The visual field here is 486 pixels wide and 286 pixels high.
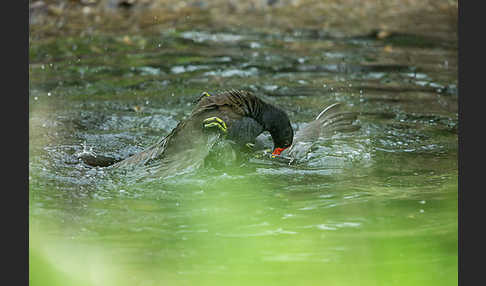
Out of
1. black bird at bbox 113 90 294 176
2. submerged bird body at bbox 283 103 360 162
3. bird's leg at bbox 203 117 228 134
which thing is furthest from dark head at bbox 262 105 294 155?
bird's leg at bbox 203 117 228 134

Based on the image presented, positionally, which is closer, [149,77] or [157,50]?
[149,77]

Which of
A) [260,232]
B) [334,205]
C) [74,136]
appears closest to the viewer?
[260,232]

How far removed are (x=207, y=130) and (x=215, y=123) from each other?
13 centimetres

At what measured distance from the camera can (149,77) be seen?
9.42 metres

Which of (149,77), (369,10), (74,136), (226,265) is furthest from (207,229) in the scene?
(369,10)

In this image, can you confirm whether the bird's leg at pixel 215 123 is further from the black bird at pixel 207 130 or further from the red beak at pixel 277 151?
the red beak at pixel 277 151

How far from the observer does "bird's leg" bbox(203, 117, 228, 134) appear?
228 inches

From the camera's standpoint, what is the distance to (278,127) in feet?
20.9

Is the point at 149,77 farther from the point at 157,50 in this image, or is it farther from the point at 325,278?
the point at 325,278

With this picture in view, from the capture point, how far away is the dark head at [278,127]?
20.7ft

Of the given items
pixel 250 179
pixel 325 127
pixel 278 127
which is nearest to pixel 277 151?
pixel 278 127

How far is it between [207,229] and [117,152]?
7.56 ft

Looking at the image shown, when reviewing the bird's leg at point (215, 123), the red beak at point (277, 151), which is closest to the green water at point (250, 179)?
the red beak at point (277, 151)

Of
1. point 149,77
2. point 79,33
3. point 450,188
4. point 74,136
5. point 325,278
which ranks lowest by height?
point 325,278
